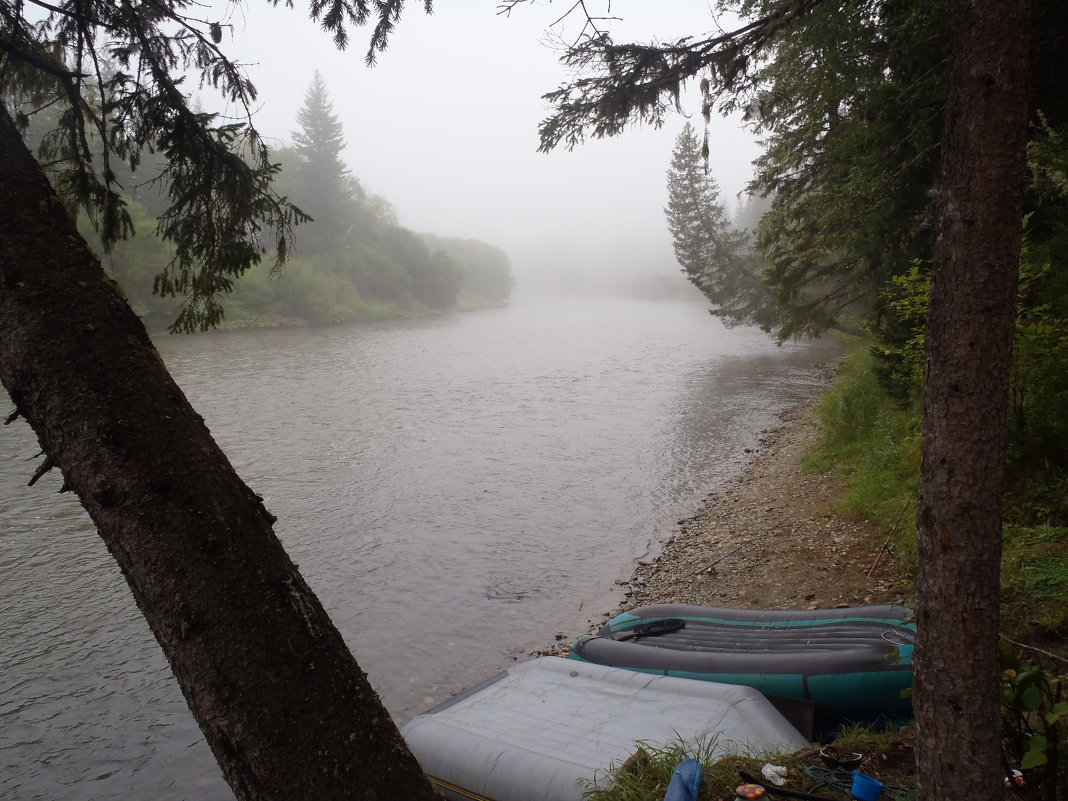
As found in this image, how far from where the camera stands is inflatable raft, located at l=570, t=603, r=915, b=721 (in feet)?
14.2

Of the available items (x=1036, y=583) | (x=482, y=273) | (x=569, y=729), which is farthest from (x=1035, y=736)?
(x=482, y=273)

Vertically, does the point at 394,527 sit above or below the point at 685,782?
below

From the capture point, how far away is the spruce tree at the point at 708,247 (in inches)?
1009

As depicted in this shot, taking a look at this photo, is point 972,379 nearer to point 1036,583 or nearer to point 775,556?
point 1036,583

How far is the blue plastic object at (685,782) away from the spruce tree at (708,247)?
2242 cm

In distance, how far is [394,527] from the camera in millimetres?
→ 10117

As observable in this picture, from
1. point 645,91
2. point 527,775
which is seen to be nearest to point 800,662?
point 527,775

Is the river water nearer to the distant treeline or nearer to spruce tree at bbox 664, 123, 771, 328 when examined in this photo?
spruce tree at bbox 664, 123, 771, 328

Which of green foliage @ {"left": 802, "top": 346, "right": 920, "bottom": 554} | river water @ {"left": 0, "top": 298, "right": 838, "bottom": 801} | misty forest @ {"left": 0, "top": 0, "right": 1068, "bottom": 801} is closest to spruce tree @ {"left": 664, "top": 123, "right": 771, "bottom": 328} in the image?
river water @ {"left": 0, "top": 298, "right": 838, "bottom": 801}

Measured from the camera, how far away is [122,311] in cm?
236

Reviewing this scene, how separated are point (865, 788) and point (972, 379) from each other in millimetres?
1795

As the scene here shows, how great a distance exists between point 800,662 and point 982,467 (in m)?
2.51

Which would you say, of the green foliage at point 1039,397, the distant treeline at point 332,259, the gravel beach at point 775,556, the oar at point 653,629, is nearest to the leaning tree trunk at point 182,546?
the oar at point 653,629

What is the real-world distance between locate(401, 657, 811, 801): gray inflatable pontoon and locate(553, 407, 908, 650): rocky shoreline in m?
2.18
